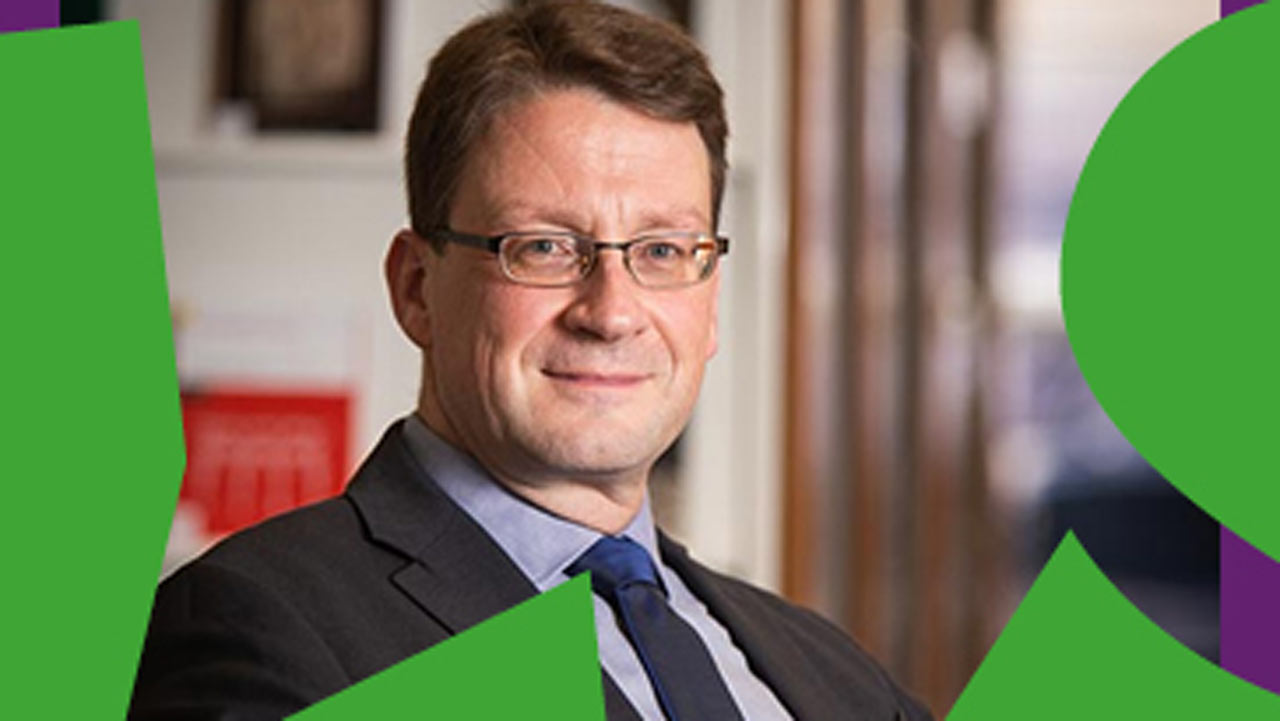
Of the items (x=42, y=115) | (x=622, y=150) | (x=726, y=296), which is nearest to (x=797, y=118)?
(x=726, y=296)

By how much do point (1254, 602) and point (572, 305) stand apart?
1.45 metres

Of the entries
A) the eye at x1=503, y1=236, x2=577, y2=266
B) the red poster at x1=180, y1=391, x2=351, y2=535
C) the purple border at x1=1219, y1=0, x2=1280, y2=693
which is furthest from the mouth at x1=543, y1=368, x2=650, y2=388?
the red poster at x1=180, y1=391, x2=351, y2=535

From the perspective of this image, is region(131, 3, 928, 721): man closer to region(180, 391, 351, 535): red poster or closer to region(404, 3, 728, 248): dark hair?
region(404, 3, 728, 248): dark hair

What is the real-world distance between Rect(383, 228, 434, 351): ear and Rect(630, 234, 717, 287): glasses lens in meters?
0.24

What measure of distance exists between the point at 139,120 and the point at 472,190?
0.39 metres

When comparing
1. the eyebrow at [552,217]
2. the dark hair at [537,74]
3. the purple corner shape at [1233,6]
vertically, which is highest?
the purple corner shape at [1233,6]

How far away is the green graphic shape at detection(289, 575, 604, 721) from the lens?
1.24 metres

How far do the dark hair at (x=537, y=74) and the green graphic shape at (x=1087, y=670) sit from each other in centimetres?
62

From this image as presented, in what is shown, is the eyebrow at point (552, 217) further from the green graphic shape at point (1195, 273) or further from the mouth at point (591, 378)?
the green graphic shape at point (1195, 273)

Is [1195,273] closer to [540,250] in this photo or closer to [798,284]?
[540,250]

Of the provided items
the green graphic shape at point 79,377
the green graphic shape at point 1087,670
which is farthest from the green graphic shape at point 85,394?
the green graphic shape at point 1087,670

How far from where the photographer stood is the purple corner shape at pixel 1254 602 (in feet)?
7.98

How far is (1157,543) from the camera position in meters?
3.49

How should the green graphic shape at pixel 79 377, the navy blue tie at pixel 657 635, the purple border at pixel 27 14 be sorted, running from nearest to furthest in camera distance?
the green graphic shape at pixel 79 377, the purple border at pixel 27 14, the navy blue tie at pixel 657 635
